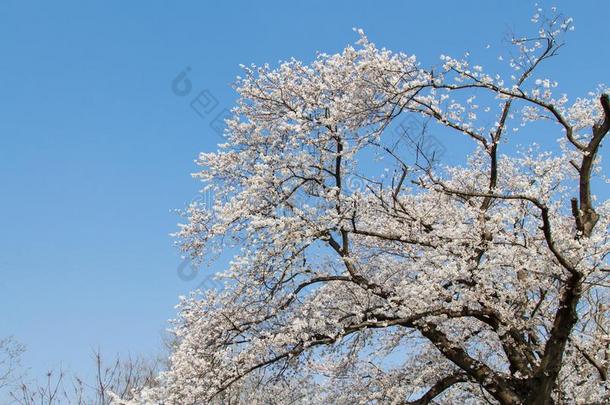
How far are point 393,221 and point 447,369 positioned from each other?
10.1 feet

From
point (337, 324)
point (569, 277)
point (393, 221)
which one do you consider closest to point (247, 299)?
point (337, 324)

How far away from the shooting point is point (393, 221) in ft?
35.3

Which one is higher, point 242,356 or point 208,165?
point 208,165

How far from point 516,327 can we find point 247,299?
4240 millimetres

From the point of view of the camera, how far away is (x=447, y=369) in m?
11.8

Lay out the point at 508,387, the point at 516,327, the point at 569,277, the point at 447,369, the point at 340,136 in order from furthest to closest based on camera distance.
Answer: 1. the point at 447,369
2. the point at 340,136
3. the point at 508,387
4. the point at 516,327
5. the point at 569,277

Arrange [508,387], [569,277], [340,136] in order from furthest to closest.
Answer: [340,136]
[508,387]
[569,277]

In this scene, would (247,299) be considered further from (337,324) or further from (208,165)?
(208,165)

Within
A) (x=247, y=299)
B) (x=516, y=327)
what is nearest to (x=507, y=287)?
(x=516, y=327)

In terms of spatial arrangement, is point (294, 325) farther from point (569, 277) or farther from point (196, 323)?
point (569, 277)

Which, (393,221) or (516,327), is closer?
(516,327)

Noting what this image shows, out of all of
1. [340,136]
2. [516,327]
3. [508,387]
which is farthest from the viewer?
[340,136]

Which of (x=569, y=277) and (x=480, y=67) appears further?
(x=480, y=67)

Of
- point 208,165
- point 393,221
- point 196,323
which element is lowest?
point 393,221
